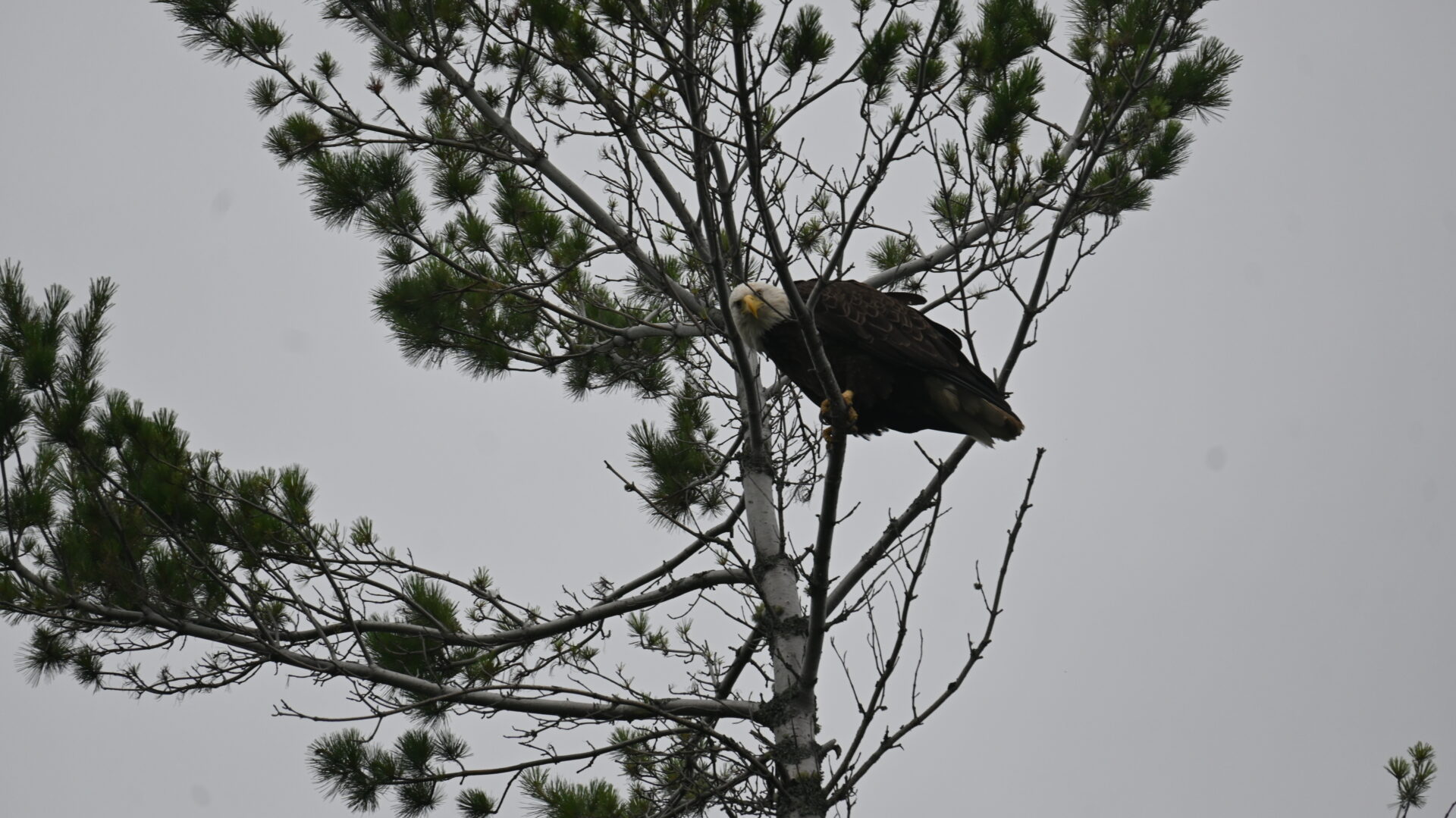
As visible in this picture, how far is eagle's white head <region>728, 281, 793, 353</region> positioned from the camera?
4801mm

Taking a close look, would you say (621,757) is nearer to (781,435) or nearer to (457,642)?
(457,642)

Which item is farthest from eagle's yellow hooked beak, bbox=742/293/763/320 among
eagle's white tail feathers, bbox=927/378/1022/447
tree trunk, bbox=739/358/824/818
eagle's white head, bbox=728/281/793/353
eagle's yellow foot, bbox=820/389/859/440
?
eagle's white tail feathers, bbox=927/378/1022/447

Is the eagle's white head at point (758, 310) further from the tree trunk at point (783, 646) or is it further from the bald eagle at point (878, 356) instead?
the tree trunk at point (783, 646)

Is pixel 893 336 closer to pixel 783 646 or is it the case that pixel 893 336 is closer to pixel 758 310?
pixel 758 310

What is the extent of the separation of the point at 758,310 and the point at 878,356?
21.7 inches

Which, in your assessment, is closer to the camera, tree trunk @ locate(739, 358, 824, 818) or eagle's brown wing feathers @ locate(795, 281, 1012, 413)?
tree trunk @ locate(739, 358, 824, 818)

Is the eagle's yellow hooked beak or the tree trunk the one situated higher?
the eagle's yellow hooked beak

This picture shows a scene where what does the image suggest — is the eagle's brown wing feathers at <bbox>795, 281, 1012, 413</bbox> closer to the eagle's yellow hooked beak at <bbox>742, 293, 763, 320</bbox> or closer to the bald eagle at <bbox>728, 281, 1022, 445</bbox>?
the bald eagle at <bbox>728, 281, 1022, 445</bbox>

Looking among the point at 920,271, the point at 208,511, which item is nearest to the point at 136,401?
the point at 208,511

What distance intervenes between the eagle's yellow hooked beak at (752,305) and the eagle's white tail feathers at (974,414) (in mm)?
808

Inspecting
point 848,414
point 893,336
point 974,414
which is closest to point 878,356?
point 893,336

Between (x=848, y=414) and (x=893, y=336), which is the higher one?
(x=893, y=336)

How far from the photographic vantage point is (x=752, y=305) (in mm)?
4781

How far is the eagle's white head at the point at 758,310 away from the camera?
480 cm
